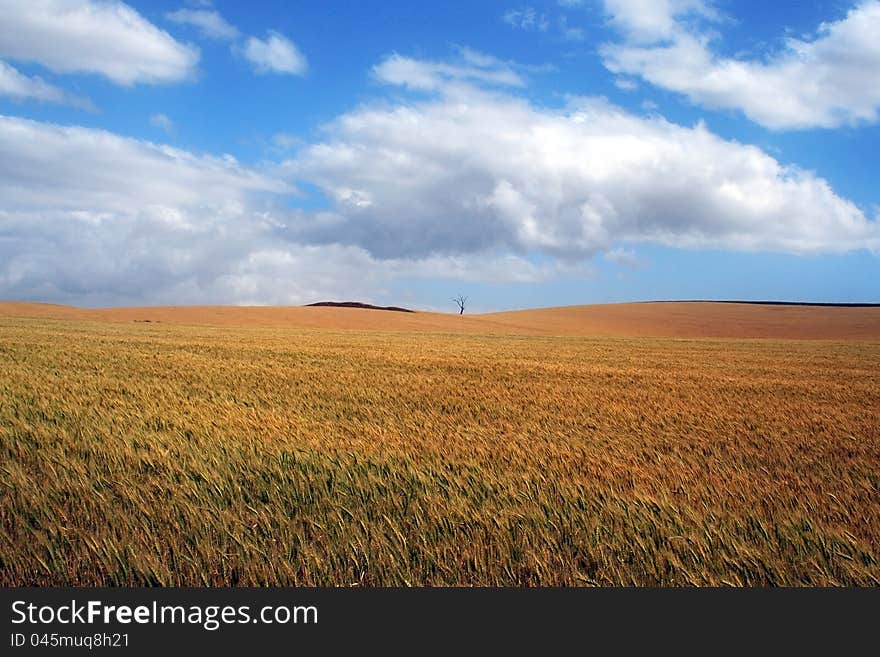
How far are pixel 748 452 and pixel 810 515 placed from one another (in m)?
2.41

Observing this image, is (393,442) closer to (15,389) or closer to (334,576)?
(334,576)

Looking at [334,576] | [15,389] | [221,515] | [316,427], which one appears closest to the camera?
[334,576]

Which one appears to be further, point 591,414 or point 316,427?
point 591,414

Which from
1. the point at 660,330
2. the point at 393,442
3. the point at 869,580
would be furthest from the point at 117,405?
the point at 660,330

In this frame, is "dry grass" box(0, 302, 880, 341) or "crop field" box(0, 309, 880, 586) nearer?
"crop field" box(0, 309, 880, 586)

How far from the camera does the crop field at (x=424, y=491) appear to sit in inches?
147

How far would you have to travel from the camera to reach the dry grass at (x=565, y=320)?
69500 millimetres

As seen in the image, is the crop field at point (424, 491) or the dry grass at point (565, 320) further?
the dry grass at point (565, 320)

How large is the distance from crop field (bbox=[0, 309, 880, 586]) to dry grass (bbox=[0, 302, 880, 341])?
5396 cm

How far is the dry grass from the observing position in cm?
6950

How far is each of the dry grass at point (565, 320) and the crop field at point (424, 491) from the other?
177ft

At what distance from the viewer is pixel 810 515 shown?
4.75 m

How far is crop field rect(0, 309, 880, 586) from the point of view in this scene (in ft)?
12.3

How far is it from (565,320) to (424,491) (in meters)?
87.3
